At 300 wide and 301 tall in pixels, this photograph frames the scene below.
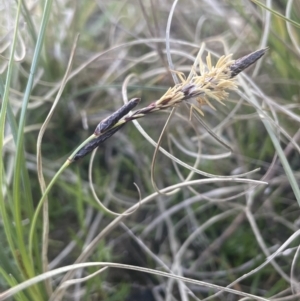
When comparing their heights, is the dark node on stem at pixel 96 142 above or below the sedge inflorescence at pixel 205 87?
below

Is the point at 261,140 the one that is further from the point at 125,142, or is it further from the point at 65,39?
the point at 65,39

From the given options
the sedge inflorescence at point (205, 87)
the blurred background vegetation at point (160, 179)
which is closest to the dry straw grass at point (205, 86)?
the sedge inflorescence at point (205, 87)

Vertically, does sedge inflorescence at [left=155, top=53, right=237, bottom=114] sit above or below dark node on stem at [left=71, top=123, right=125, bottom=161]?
above

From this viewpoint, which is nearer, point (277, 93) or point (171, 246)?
point (171, 246)

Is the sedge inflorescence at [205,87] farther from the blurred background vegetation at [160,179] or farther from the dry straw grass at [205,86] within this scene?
the blurred background vegetation at [160,179]

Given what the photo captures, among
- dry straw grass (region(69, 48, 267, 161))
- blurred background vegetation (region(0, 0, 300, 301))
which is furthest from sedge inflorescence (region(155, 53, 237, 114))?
blurred background vegetation (region(0, 0, 300, 301))

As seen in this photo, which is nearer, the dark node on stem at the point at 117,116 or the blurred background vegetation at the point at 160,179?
the dark node on stem at the point at 117,116

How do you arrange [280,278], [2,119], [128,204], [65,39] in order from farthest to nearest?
[65,39]
[128,204]
[280,278]
[2,119]

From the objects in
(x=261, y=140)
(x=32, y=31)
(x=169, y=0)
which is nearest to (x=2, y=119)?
(x=32, y=31)

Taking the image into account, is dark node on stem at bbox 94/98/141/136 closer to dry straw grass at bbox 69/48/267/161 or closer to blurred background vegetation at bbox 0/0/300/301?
dry straw grass at bbox 69/48/267/161
